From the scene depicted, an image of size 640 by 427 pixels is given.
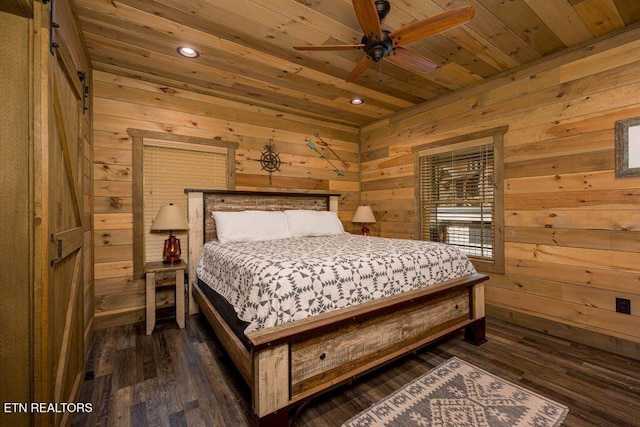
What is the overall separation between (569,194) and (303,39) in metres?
2.74

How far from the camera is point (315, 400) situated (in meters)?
1.81

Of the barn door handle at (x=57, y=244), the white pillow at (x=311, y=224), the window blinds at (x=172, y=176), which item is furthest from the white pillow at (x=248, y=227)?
the barn door handle at (x=57, y=244)

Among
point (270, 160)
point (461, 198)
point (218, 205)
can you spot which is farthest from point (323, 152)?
point (461, 198)

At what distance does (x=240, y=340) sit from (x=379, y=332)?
910 millimetres

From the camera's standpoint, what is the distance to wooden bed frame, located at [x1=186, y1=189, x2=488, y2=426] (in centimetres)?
146

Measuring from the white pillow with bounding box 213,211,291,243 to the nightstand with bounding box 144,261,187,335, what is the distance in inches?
20.0

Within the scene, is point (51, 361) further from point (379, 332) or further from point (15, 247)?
point (379, 332)

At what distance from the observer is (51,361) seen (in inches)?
49.3

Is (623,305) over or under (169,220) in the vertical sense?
under

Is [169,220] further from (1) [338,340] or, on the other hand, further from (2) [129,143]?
(1) [338,340]

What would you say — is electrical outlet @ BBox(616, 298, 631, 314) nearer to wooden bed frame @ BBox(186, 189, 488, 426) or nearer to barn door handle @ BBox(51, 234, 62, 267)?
wooden bed frame @ BBox(186, 189, 488, 426)

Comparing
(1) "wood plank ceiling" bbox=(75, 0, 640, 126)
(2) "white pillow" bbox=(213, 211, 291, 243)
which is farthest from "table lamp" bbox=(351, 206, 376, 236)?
(1) "wood plank ceiling" bbox=(75, 0, 640, 126)

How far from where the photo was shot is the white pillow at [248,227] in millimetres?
3053

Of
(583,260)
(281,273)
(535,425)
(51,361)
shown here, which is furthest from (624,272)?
(51,361)
